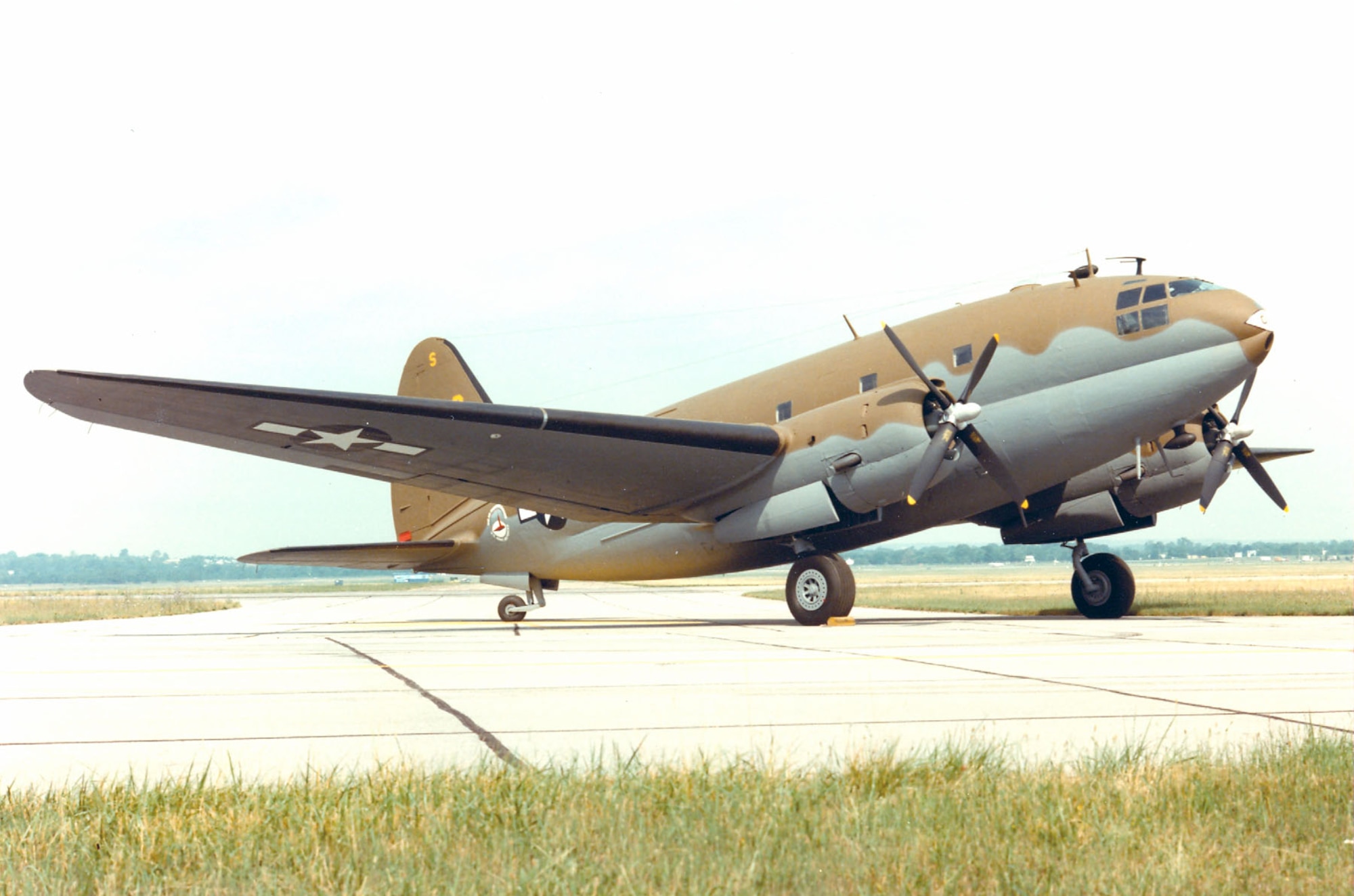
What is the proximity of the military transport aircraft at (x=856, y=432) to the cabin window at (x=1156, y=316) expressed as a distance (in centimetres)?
2

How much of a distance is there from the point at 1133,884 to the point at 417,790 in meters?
3.11

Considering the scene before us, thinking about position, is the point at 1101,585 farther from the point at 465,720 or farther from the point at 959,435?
the point at 465,720

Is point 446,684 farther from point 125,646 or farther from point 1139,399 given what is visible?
point 1139,399

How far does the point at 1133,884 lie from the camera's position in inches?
150

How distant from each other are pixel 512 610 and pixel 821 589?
9.72 meters

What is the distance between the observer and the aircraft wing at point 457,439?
16312 millimetres

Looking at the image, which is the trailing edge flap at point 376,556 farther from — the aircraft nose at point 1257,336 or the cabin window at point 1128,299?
the aircraft nose at point 1257,336

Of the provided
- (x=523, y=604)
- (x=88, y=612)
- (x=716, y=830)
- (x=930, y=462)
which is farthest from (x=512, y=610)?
(x=716, y=830)

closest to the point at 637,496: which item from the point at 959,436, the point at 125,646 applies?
the point at 959,436

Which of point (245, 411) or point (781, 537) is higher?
point (245, 411)

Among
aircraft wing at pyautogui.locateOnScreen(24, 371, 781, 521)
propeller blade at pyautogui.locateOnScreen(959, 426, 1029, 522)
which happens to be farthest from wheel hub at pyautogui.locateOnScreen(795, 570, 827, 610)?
propeller blade at pyautogui.locateOnScreen(959, 426, 1029, 522)

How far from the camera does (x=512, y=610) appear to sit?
26422 mm

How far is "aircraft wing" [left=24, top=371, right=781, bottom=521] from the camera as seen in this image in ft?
53.5

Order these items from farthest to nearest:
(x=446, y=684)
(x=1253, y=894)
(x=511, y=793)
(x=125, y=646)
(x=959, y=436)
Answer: (x=959, y=436) → (x=125, y=646) → (x=446, y=684) → (x=511, y=793) → (x=1253, y=894)
